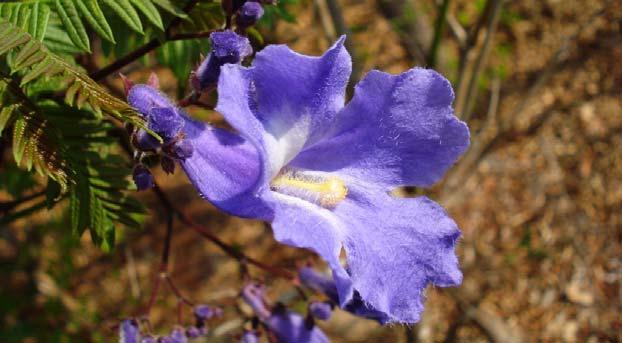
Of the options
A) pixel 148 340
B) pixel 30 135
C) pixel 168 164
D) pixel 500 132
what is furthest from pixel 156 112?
pixel 500 132

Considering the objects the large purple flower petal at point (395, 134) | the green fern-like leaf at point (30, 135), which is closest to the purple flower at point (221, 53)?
the large purple flower petal at point (395, 134)

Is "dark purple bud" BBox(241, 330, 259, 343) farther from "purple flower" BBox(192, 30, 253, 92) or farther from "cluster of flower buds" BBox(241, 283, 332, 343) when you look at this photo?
"purple flower" BBox(192, 30, 253, 92)

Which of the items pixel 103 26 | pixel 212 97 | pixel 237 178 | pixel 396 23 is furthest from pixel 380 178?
pixel 396 23

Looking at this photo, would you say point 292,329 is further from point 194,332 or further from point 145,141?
point 145,141

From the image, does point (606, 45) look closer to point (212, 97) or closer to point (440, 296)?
point (440, 296)

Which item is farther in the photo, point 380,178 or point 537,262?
point 537,262

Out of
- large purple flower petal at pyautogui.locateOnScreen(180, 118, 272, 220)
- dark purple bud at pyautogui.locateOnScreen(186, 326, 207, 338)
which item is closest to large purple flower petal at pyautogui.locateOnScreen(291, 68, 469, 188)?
large purple flower petal at pyautogui.locateOnScreen(180, 118, 272, 220)
